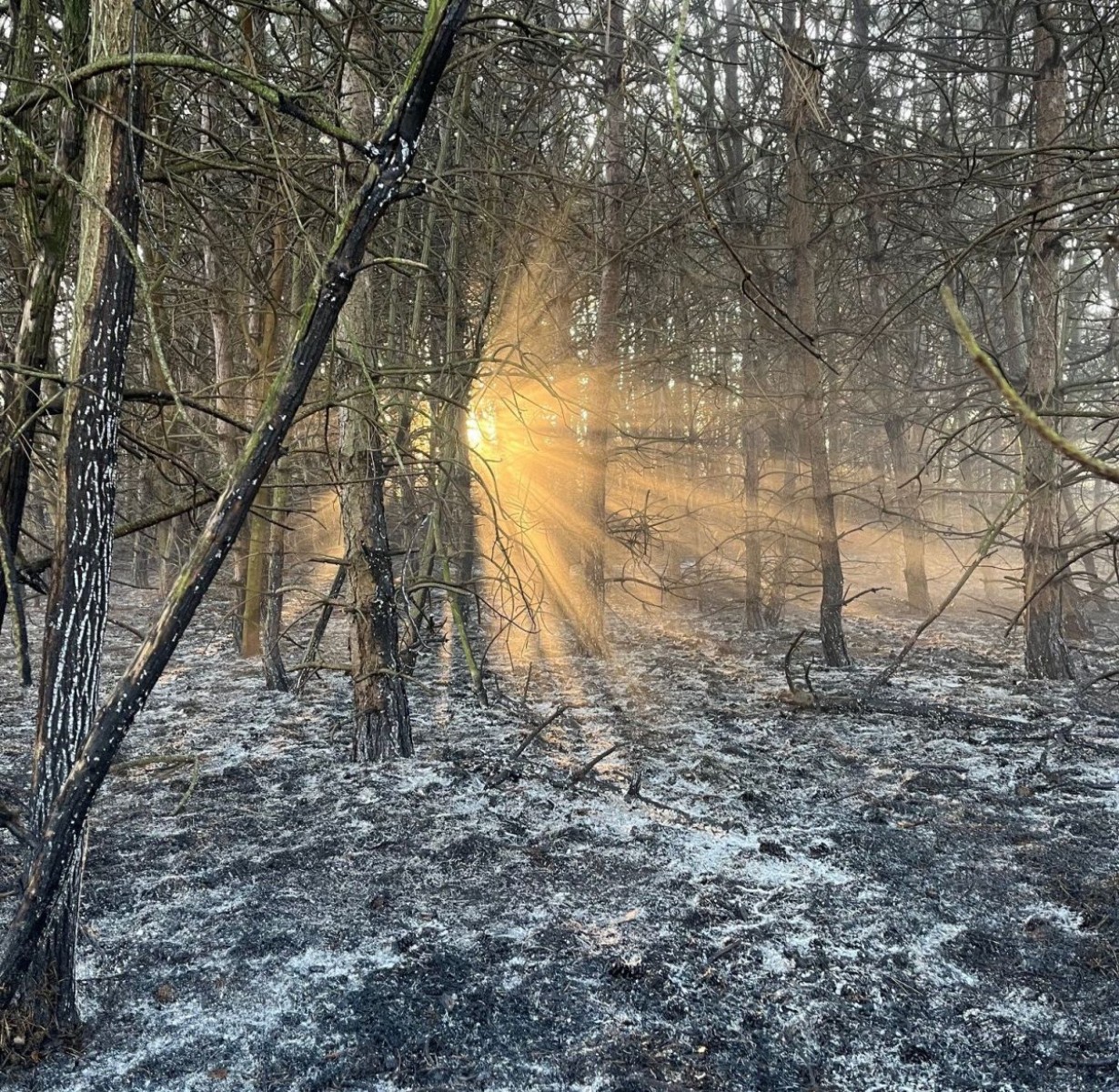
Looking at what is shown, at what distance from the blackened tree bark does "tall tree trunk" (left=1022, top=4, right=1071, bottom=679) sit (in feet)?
21.0

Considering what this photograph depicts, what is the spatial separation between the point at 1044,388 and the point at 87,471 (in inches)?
321

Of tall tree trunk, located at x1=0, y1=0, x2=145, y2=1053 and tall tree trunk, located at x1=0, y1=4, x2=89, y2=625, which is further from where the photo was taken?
tall tree trunk, located at x1=0, y1=4, x2=89, y2=625

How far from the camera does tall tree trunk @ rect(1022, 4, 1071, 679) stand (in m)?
6.85

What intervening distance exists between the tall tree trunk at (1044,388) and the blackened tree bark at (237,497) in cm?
641

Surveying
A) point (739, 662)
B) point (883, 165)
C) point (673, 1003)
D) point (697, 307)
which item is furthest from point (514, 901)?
point (697, 307)

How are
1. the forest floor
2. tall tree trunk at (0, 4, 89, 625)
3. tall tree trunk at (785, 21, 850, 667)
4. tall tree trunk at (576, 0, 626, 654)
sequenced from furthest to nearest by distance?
tall tree trunk at (785, 21, 850, 667), tall tree trunk at (576, 0, 626, 654), the forest floor, tall tree trunk at (0, 4, 89, 625)

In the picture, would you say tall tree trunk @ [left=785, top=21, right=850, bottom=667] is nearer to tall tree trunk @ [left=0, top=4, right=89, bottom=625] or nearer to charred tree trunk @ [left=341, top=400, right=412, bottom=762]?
charred tree trunk @ [left=341, top=400, right=412, bottom=762]

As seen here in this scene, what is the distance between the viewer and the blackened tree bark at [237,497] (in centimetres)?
185

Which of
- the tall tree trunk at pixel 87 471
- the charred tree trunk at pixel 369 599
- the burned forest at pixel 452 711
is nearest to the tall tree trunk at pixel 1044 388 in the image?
the burned forest at pixel 452 711

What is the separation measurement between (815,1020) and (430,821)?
8.01 ft

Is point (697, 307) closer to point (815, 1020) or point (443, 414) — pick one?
point (443, 414)

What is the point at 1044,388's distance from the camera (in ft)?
24.4

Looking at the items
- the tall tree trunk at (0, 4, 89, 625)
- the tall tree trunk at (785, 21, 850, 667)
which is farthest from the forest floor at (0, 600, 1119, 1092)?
the tall tree trunk at (785, 21, 850, 667)

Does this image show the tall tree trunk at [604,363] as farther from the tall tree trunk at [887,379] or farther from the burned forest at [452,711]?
the tall tree trunk at [887,379]
